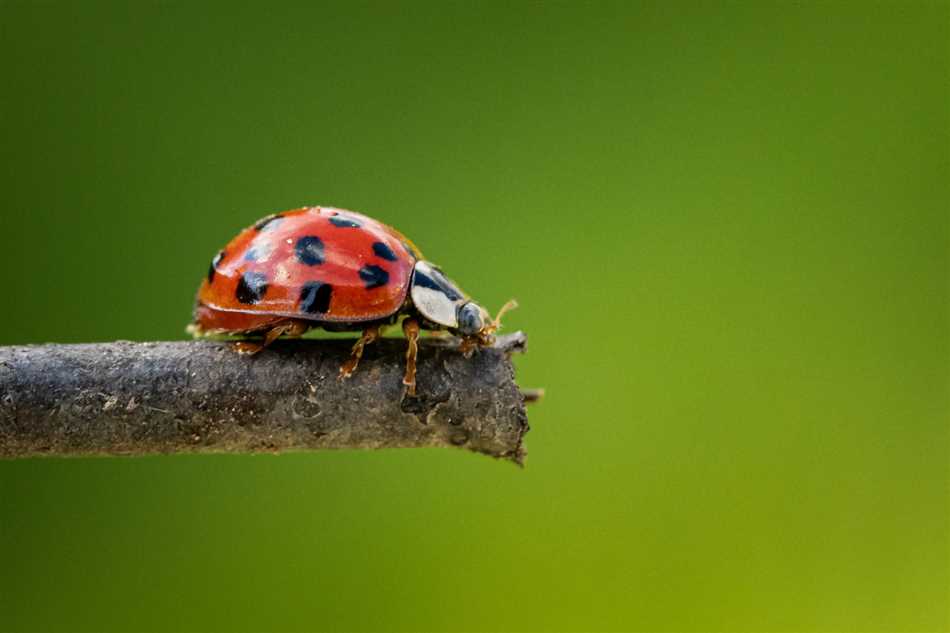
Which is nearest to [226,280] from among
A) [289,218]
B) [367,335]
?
[289,218]

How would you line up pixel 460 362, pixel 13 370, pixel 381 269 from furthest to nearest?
pixel 381 269 → pixel 460 362 → pixel 13 370

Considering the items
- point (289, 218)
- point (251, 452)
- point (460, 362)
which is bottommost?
point (251, 452)

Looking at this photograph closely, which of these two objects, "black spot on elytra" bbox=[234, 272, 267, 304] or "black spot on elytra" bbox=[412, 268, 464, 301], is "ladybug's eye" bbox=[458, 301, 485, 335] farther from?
"black spot on elytra" bbox=[234, 272, 267, 304]

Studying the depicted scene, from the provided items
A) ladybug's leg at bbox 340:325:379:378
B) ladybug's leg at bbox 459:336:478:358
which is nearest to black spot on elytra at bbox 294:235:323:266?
ladybug's leg at bbox 340:325:379:378

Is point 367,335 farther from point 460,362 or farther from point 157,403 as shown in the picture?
point 157,403

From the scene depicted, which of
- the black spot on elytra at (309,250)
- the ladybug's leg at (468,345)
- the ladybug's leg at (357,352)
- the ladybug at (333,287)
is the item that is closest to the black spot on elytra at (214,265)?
the ladybug at (333,287)
